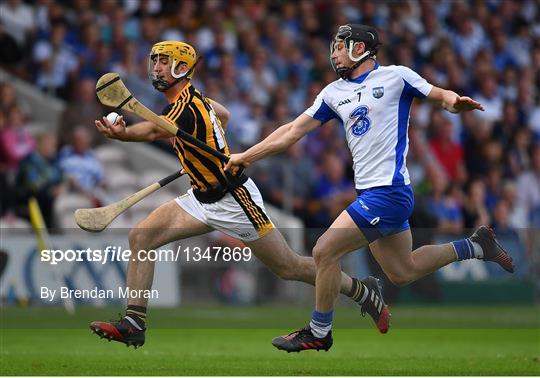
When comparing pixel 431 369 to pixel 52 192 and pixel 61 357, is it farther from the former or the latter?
pixel 52 192

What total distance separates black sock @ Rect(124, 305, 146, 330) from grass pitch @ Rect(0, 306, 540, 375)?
1.23ft

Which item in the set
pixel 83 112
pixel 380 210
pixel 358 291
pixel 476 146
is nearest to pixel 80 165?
pixel 83 112

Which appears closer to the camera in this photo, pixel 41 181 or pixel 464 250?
pixel 464 250

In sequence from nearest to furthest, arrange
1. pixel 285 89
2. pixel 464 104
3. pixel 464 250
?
pixel 464 104
pixel 464 250
pixel 285 89

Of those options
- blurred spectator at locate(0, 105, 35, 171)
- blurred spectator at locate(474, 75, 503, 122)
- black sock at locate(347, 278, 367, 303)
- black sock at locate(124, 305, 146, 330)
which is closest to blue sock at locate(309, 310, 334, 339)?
black sock at locate(347, 278, 367, 303)

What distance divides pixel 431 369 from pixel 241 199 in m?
2.12

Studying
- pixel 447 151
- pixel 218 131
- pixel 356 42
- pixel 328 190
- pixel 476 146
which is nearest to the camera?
pixel 356 42

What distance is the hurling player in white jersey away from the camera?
10391 millimetres

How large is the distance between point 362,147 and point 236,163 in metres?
1.00

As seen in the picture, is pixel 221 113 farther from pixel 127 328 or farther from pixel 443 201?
pixel 443 201

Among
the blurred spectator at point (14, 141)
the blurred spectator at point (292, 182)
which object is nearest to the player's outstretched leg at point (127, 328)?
the blurred spectator at point (14, 141)

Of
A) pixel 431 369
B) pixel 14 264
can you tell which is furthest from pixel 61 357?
pixel 14 264

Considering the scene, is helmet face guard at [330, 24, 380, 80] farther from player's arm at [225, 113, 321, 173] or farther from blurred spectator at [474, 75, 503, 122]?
blurred spectator at [474, 75, 503, 122]

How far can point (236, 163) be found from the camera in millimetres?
10469
